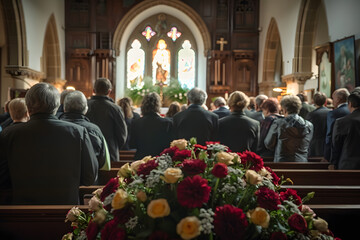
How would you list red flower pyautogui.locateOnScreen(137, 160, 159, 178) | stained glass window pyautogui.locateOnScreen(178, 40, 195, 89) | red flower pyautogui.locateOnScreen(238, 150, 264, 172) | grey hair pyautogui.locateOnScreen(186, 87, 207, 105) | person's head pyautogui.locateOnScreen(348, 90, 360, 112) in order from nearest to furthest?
red flower pyautogui.locateOnScreen(137, 160, 159, 178), red flower pyautogui.locateOnScreen(238, 150, 264, 172), person's head pyautogui.locateOnScreen(348, 90, 360, 112), grey hair pyautogui.locateOnScreen(186, 87, 207, 105), stained glass window pyautogui.locateOnScreen(178, 40, 195, 89)

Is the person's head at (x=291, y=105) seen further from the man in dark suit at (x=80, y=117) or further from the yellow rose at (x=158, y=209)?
the yellow rose at (x=158, y=209)

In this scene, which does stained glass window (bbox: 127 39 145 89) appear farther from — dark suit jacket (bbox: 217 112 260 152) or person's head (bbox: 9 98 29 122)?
person's head (bbox: 9 98 29 122)

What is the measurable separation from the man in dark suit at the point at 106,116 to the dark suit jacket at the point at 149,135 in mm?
156

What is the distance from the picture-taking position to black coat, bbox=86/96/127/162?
174 inches

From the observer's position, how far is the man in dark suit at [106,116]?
14.5ft

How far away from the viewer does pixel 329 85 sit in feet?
31.7

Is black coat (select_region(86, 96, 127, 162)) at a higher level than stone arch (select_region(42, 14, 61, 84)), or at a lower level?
lower

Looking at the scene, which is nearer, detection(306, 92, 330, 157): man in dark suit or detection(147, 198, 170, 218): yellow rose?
detection(147, 198, 170, 218): yellow rose

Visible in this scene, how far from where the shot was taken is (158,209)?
44.9 inches

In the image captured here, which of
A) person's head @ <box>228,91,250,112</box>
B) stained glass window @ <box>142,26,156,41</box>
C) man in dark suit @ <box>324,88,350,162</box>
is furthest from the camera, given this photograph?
stained glass window @ <box>142,26,156,41</box>

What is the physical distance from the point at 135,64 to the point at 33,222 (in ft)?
51.1

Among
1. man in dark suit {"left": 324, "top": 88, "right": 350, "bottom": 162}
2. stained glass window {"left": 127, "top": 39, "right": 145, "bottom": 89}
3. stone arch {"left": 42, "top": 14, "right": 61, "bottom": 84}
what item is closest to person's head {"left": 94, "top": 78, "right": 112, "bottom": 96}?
man in dark suit {"left": 324, "top": 88, "right": 350, "bottom": 162}

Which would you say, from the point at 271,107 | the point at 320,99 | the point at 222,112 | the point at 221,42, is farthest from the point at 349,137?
the point at 221,42

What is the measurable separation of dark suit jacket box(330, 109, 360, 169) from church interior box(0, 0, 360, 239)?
16.0ft
